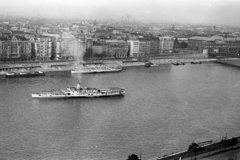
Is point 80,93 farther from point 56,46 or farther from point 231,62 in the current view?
point 231,62

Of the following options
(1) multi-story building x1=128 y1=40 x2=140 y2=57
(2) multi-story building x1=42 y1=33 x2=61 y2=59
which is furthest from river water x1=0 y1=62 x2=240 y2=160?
(1) multi-story building x1=128 y1=40 x2=140 y2=57

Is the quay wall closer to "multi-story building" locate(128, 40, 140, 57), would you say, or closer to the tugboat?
"multi-story building" locate(128, 40, 140, 57)

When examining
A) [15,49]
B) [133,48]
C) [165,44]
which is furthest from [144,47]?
[15,49]

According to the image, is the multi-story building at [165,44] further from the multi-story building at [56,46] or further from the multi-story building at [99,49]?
the multi-story building at [56,46]

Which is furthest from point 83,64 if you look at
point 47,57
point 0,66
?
point 0,66

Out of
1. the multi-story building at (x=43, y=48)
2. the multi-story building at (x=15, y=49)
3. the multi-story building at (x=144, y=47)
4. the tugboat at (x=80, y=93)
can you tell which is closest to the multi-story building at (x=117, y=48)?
the multi-story building at (x=144, y=47)

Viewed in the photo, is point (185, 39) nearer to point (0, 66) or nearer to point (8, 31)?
point (8, 31)

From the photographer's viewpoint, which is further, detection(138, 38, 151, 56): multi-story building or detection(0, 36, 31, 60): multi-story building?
detection(138, 38, 151, 56): multi-story building
